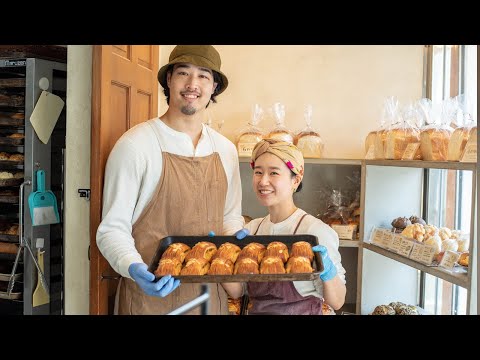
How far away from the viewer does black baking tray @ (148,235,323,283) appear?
178 cm

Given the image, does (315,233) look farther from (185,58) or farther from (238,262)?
(185,58)

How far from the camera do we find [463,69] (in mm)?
2869

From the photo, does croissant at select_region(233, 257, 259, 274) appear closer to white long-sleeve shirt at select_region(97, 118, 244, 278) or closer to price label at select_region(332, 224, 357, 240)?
white long-sleeve shirt at select_region(97, 118, 244, 278)

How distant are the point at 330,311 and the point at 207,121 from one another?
1322 mm

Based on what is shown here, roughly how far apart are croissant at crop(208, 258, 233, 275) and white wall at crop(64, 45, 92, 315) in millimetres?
628

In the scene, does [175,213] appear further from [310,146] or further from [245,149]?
[310,146]

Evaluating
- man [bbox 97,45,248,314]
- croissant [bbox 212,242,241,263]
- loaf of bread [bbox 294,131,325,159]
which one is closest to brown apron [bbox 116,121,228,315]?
man [bbox 97,45,248,314]

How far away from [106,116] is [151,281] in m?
0.70

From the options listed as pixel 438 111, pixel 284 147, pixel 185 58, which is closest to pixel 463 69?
pixel 438 111

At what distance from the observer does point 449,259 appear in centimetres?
223

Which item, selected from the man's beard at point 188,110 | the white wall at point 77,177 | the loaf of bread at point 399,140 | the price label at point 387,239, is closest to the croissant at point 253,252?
the man's beard at point 188,110

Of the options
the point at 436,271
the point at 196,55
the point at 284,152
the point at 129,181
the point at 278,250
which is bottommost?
the point at 436,271

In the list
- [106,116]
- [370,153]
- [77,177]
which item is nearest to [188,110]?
[106,116]

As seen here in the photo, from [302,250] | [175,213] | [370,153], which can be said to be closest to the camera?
[302,250]
